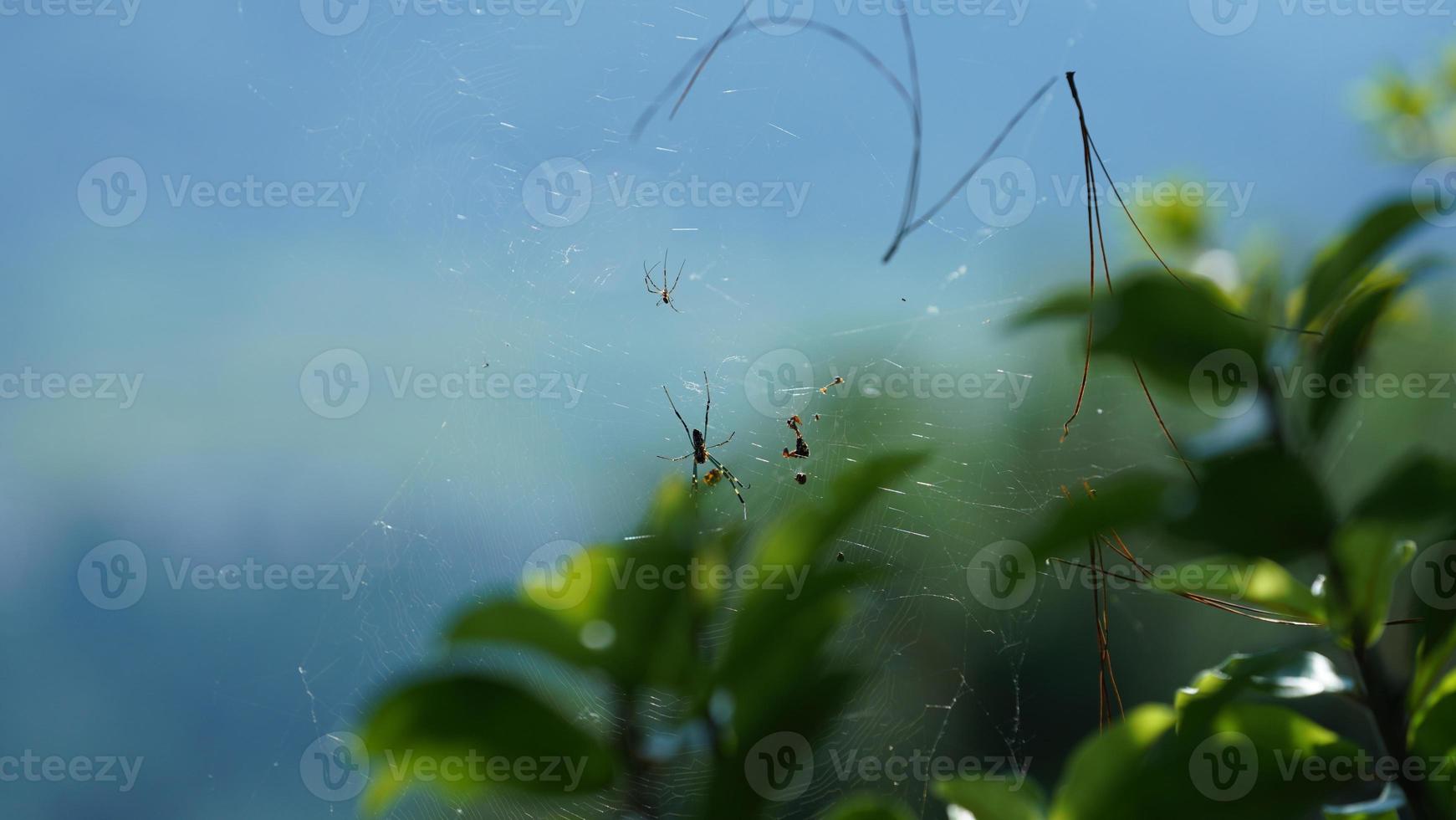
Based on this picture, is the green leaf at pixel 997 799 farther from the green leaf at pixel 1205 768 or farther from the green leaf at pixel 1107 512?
the green leaf at pixel 1107 512

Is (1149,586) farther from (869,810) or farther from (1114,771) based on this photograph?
(869,810)

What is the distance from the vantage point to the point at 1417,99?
1.87 m

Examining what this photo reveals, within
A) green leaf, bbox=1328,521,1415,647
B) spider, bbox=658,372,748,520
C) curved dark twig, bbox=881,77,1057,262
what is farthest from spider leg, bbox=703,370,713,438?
green leaf, bbox=1328,521,1415,647

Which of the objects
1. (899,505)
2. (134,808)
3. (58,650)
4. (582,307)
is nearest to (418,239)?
(582,307)

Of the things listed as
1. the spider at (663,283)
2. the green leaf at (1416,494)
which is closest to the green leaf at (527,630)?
the green leaf at (1416,494)

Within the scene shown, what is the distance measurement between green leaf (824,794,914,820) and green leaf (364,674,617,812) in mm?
143

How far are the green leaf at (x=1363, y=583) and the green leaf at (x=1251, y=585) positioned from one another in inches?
2.1

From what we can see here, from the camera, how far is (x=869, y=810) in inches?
20.1

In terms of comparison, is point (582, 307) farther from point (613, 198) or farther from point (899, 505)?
point (899, 505)

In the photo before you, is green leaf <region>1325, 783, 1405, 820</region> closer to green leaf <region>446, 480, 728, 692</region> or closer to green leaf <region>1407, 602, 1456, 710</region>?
green leaf <region>1407, 602, 1456, 710</region>

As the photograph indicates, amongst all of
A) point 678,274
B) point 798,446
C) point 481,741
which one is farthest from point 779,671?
point 678,274

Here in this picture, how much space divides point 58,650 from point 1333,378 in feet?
11.4

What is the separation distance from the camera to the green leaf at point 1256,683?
1.84 feet

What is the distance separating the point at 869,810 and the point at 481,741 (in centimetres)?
22
